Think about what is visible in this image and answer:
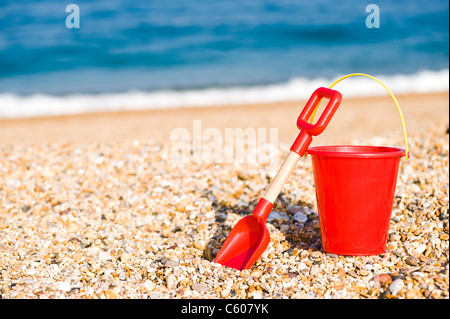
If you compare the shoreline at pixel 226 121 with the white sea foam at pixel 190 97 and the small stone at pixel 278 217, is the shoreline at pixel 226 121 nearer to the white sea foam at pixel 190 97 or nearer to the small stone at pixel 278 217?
the white sea foam at pixel 190 97

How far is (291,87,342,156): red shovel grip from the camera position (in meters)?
2.22

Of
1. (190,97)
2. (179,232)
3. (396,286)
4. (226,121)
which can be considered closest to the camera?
(396,286)

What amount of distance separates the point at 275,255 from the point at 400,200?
3.17 feet

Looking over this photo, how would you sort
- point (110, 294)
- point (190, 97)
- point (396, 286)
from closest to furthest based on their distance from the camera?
point (396, 286) < point (110, 294) < point (190, 97)

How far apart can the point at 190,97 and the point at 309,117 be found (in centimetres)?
623

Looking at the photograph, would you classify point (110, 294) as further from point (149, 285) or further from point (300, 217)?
point (300, 217)

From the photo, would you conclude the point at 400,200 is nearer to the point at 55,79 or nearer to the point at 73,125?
the point at 73,125

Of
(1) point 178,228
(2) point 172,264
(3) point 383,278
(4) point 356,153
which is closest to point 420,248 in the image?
(3) point 383,278

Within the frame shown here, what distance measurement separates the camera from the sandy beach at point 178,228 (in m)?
2.17

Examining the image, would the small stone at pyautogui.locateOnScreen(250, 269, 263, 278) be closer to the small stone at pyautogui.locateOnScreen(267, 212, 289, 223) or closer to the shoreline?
the small stone at pyautogui.locateOnScreen(267, 212, 289, 223)

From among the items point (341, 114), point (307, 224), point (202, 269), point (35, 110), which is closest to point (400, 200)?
point (307, 224)

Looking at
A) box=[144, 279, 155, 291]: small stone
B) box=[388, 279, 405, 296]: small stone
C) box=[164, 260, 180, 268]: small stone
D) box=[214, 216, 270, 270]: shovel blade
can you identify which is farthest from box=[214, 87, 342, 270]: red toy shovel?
box=[388, 279, 405, 296]: small stone

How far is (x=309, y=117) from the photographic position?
2.31 metres

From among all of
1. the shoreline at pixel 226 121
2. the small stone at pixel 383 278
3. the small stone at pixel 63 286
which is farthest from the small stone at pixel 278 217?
the shoreline at pixel 226 121
